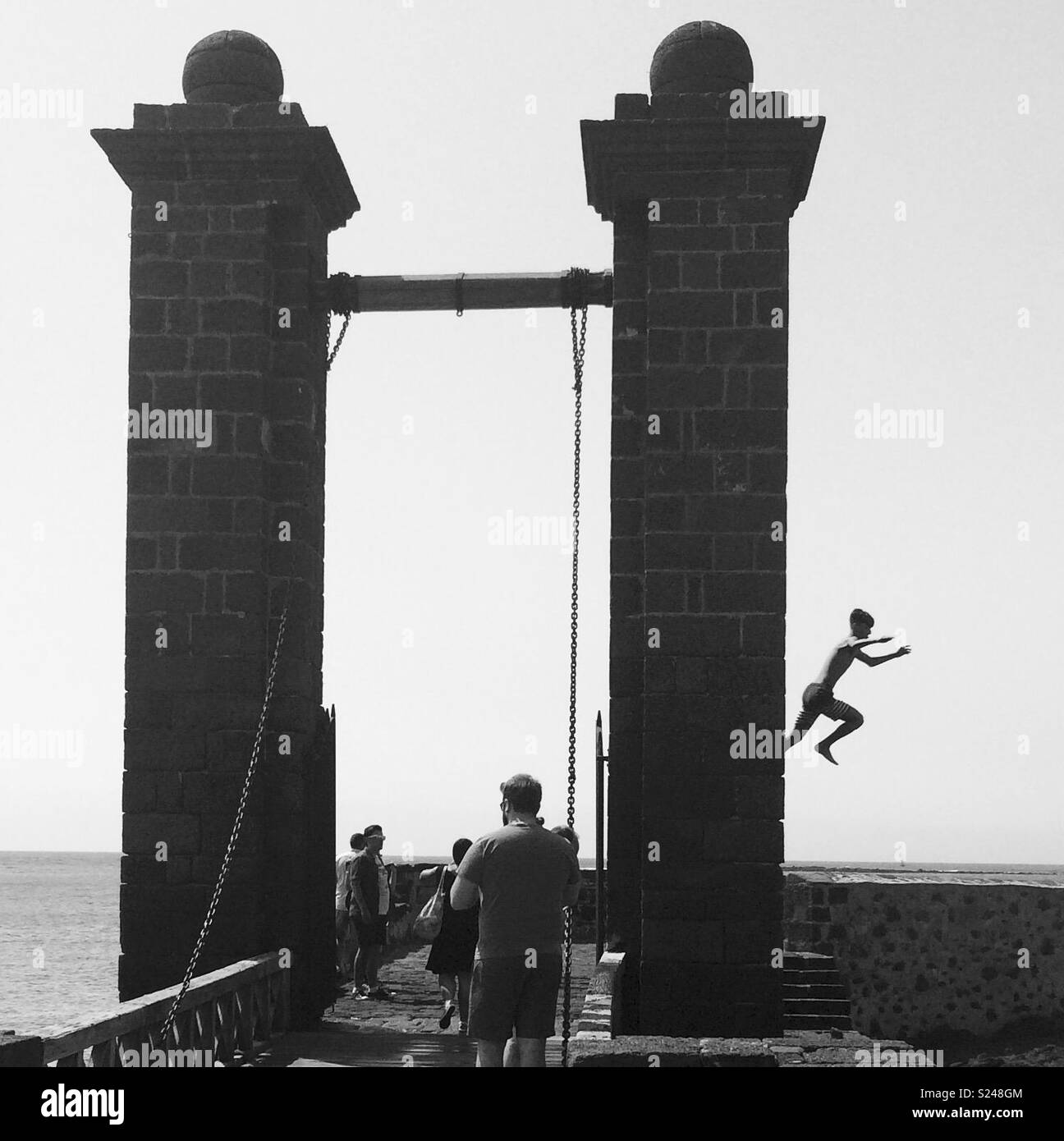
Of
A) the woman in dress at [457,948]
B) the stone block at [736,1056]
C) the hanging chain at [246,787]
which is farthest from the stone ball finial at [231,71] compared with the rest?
the stone block at [736,1056]

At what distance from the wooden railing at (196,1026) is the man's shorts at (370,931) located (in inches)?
85.1

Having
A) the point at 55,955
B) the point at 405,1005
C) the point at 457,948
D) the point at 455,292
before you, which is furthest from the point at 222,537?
the point at 55,955

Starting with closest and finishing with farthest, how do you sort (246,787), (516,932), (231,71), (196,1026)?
(516,932) → (196,1026) → (246,787) → (231,71)

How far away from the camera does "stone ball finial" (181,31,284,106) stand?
12.4 meters

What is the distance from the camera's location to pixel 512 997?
759 centimetres

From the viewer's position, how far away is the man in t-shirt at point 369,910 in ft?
45.5

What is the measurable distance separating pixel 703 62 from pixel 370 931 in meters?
6.87

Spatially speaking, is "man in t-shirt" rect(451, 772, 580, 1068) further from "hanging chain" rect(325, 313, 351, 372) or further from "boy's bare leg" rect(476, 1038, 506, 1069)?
"hanging chain" rect(325, 313, 351, 372)

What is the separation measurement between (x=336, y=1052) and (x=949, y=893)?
6856 mm

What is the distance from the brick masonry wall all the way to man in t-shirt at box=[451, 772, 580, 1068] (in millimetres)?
8300

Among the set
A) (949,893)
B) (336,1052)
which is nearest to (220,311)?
(336,1052)

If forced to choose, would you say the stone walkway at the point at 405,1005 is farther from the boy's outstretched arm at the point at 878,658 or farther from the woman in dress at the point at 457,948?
the boy's outstretched arm at the point at 878,658

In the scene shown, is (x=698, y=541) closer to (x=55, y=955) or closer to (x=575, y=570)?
(x=575, y=570)

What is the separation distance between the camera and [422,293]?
1257cm
